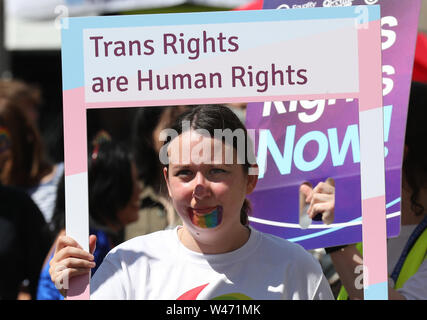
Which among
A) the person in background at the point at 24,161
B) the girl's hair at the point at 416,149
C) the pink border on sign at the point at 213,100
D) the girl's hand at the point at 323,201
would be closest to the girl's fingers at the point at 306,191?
the girl's hand at the point at 323,201

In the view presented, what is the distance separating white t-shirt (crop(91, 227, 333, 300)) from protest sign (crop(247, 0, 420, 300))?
19 centimetres

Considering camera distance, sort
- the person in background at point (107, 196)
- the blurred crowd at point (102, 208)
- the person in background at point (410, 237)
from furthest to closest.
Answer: the person in background at point (107, 196) → the blurred crowd at point (102, 208) → the person in background at point (410, 237)

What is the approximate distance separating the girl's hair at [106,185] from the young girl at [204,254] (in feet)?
3.08

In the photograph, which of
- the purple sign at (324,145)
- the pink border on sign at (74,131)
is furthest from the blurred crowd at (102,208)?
the pink border on sign at (74,131)

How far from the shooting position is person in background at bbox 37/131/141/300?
2.53 metres

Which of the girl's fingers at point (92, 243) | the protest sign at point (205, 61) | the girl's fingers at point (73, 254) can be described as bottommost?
the girl's fingers at point (73, 254)

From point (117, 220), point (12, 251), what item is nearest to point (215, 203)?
point (117, 220)

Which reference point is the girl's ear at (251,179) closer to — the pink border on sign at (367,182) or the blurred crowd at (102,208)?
the pink border on sign at (367,182)

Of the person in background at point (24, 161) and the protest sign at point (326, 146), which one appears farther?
the person in background at point (24, 161)

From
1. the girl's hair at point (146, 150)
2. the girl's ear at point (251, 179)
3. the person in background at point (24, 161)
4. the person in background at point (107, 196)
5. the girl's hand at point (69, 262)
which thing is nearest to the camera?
the girl's hand at point (69, 262)

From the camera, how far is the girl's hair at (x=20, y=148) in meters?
3.51

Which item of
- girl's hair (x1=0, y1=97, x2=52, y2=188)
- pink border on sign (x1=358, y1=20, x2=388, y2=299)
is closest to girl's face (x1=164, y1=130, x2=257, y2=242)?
pink border on sign (x1=358, y1=20, x2=388, y2=299)

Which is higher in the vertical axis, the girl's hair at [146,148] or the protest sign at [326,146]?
the girl's hair at [146,148]
